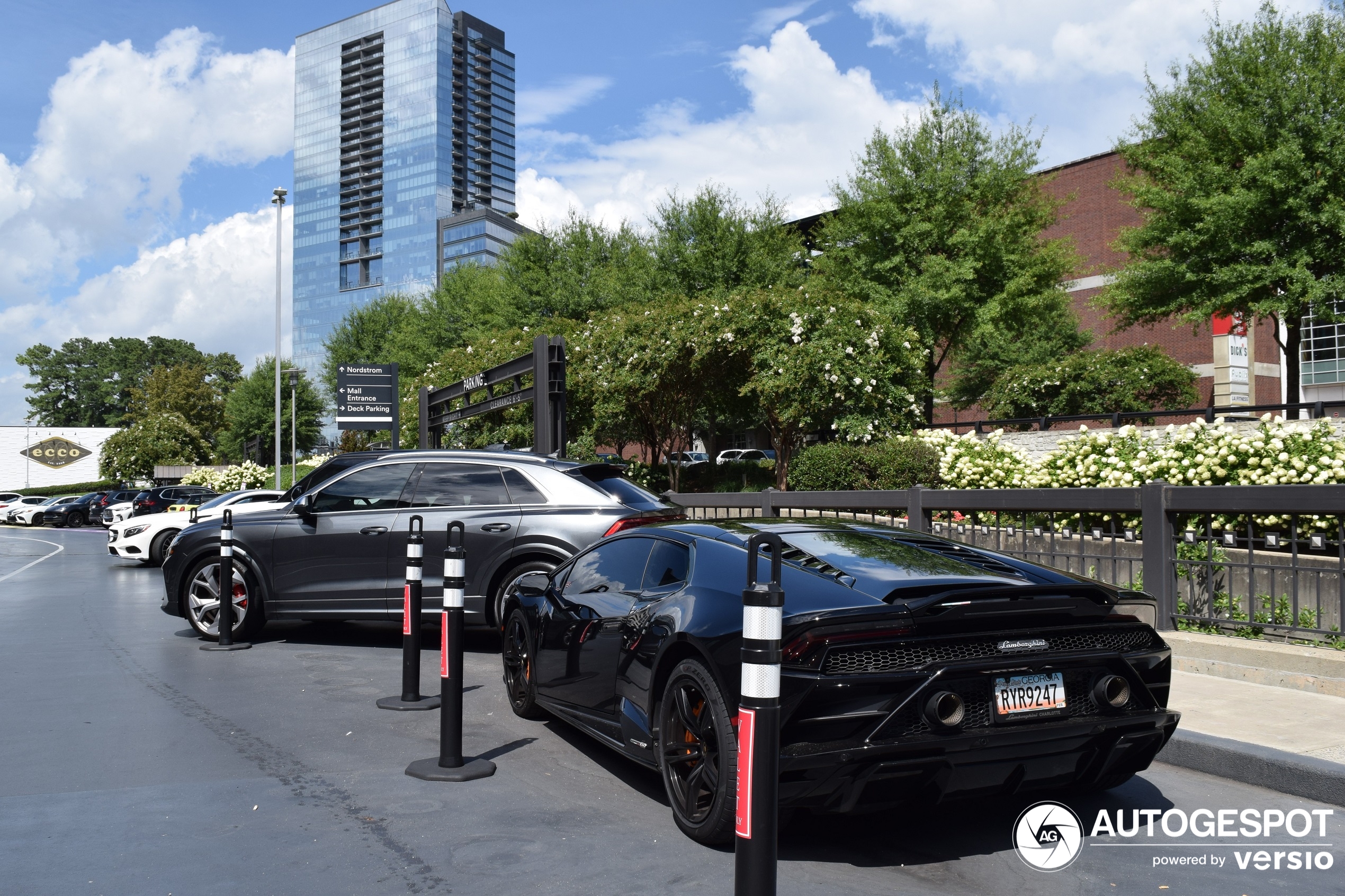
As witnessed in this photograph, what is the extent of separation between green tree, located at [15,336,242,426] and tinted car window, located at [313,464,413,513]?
124365 millimetres

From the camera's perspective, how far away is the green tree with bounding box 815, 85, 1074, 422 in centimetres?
2823

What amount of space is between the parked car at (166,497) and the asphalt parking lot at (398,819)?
2357cm

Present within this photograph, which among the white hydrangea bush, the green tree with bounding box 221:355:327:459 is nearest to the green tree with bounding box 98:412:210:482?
the green tree with bounding box 221:355:327:459

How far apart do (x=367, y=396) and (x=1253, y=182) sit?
23.6 m

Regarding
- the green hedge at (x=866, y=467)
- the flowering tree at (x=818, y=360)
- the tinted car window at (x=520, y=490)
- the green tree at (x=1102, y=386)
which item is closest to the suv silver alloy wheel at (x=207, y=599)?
the tinted car window at (x=520, y=490)

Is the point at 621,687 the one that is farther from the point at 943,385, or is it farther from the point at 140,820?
the point at 943,385

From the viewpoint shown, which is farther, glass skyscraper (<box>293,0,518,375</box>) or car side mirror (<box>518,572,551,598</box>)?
glass skyscraper (<box>293,0,518,375</box>)

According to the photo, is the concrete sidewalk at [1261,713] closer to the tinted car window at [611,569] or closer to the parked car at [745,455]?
the tinted car window at [611,569]

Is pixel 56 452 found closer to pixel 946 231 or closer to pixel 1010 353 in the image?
pixel 1010 353

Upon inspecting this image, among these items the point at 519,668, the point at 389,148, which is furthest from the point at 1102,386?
the point at 389,148

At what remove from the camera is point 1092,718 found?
4.12 metres

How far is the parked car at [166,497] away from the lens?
29531 millimetres

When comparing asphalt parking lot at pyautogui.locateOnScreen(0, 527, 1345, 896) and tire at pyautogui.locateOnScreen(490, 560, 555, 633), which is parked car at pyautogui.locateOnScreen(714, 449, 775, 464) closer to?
tire at pyautogui.locateOnScreen(490, 560, 555, 633)

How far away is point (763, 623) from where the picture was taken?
10.1ft
